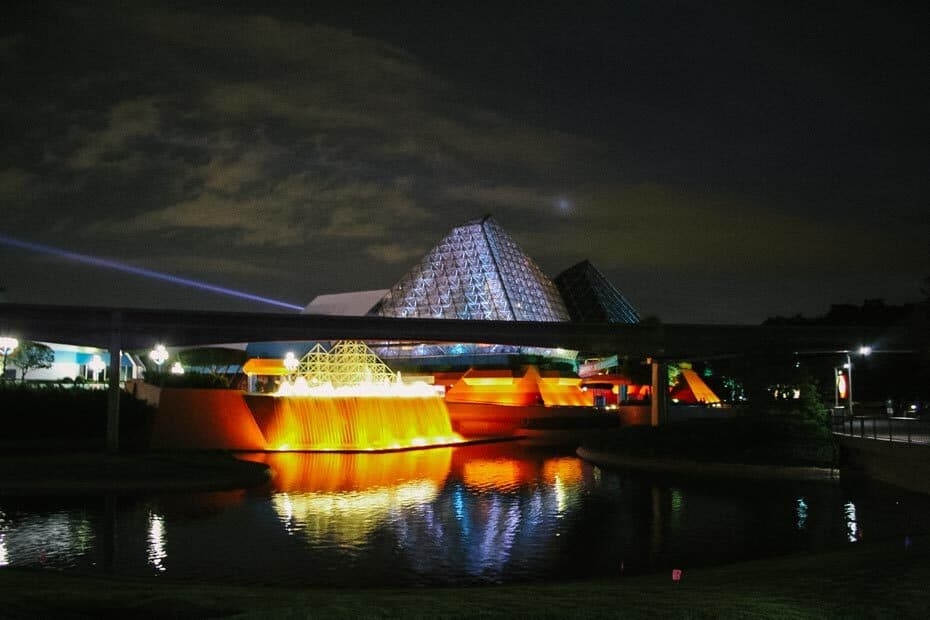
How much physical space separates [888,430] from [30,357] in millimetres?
69318

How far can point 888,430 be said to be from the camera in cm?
3828

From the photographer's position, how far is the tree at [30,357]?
77.5 m

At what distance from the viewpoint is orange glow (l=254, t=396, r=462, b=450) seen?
44.1m

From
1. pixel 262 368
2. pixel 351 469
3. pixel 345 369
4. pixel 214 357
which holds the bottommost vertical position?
pixel 351 469

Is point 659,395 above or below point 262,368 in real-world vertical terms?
below

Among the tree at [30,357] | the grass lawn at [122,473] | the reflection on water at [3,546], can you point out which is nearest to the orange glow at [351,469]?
the grass lawn at [122,473]

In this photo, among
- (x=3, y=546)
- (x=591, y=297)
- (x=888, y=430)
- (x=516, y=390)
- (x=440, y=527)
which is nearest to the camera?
(x=3, y=546)

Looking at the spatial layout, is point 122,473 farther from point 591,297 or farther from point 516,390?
point 591,297

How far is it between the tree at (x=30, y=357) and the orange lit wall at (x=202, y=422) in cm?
3937

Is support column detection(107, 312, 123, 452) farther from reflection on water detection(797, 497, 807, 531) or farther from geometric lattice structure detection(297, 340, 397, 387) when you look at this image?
reflection on water detection(797, 497, 807, 531)

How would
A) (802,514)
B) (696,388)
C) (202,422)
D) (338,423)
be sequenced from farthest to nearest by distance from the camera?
(696,388)
(338,423)
(202,422)
(802,514)

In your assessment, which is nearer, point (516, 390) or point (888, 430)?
point (888, 430)

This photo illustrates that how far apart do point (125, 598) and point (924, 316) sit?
121ft

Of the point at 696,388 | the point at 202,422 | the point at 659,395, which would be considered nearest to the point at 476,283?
the point at 696,388
